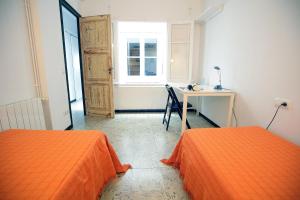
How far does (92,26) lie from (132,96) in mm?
1790

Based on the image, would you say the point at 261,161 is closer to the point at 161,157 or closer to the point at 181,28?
the point at 161,157

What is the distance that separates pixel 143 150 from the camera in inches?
88.2

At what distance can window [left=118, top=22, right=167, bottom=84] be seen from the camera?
3.93 m

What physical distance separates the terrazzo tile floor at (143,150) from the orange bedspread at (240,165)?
35 centimetres

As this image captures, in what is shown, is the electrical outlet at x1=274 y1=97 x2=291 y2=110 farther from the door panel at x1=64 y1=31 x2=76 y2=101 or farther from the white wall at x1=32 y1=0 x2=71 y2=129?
the door panel at x1=64 y1=31 x2=76 y2=101

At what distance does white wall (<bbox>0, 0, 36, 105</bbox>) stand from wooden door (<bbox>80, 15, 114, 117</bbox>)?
4.94 feet

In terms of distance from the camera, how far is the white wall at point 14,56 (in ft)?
5.57

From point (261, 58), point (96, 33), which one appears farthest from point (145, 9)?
point (261, 58)

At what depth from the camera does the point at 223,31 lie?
2818 mm

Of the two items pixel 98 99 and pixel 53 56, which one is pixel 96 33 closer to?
pixel 53 56

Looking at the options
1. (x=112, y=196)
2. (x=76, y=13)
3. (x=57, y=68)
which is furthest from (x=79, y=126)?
(x=76, y=13)

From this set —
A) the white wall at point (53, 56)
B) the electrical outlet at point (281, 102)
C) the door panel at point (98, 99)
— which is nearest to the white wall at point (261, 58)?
the electrical outlet at point (281, 102)

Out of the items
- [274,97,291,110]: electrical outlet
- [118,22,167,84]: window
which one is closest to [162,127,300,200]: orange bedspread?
[274,97,291,110]: electrical outlet

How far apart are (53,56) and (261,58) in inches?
115
